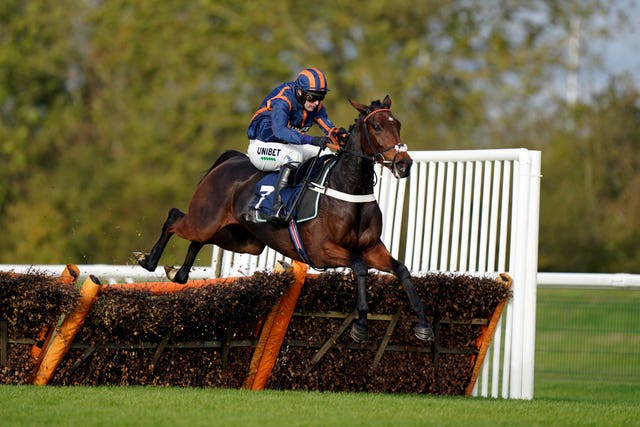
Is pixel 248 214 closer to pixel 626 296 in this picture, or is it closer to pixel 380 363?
pixel 380 363

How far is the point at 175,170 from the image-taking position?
27844 mm

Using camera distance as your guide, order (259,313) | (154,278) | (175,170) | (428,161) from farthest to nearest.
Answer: (175,170), (154,278), (428,161), (259,313)

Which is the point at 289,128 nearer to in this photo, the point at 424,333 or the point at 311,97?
the point at 311,97

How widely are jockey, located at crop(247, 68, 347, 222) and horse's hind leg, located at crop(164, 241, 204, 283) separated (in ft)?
3.26

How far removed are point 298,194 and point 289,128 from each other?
496mm

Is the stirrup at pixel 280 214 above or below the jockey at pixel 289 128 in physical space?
below

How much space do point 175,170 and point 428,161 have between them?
18.8 m

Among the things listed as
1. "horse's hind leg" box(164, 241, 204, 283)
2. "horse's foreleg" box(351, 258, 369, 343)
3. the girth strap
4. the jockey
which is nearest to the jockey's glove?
the jockey

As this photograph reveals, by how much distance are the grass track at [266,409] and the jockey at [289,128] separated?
1.72m

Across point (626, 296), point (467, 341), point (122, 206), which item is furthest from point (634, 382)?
point (122, 206)

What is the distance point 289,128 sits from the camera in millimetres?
8656

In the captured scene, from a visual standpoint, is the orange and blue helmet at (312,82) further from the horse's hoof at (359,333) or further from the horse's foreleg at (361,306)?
the horse's hoof at (359,333)

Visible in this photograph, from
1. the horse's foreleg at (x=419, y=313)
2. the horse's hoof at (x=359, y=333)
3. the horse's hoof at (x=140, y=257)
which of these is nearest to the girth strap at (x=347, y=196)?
the horse's foreleg at (x=419, y=313)

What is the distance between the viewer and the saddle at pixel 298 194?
8570 mm
